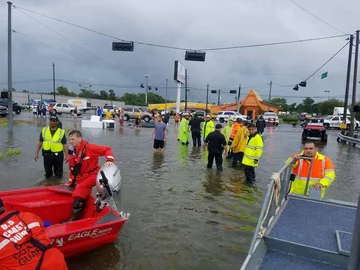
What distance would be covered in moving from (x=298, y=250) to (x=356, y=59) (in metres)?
26.1

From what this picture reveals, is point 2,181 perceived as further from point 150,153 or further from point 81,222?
point 150,153

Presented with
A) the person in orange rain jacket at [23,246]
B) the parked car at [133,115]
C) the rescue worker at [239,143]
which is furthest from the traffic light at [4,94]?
the parked car at [133,115]

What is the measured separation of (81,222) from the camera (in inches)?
175

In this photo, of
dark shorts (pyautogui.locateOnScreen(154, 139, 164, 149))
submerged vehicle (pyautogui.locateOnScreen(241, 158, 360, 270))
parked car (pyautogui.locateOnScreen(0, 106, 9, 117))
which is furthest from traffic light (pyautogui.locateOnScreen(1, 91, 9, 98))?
submerged vehicle (pyautogui.locateOnScreen(241, 158, 360, 270))

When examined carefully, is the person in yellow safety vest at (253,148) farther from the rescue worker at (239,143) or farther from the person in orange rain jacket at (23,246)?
the person in orange rain jacket at (23,246)

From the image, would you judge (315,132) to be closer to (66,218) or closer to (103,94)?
(66,218)

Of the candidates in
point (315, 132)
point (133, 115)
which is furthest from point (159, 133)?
point (133, 115)

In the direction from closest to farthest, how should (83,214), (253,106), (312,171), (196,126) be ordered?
(312,171) < (83,214) < (196,126) < (253,106)

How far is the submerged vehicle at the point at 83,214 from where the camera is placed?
4188 millimetres

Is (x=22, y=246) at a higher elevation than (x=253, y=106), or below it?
below

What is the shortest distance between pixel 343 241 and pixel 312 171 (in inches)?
64.7

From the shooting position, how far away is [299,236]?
11.4ft

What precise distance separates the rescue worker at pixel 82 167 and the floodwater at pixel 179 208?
3.02 ft

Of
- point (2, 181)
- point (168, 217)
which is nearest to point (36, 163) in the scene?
point (2, 181)
